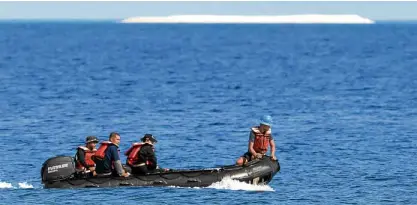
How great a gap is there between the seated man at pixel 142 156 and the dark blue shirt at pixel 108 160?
67 centimetres

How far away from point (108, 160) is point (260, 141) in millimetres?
4696

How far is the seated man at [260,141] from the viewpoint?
30.0 meters

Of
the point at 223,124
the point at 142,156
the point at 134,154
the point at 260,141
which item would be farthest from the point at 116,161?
the point at 223,124

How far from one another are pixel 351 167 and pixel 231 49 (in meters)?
111

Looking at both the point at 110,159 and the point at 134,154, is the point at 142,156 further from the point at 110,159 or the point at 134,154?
the point at 110,159

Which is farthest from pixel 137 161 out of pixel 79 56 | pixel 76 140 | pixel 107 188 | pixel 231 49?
pixel 231 49

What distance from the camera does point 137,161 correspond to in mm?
29484

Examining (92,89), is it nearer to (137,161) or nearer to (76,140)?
(76,140)

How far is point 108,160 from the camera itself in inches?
1145

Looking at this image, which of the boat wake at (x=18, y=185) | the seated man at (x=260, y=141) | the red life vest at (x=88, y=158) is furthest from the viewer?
the boat wake at (x=18, y=185)

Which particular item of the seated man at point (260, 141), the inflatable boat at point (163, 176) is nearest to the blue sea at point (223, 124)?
the inflatable boat at point (163, 176)

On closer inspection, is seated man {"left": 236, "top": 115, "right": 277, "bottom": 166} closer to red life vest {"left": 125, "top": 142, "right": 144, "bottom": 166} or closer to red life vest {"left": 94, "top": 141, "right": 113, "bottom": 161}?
red life vest {"left": 125, "top": 142, "right": 144, "bottom": 166}

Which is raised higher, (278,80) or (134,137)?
(278,80)

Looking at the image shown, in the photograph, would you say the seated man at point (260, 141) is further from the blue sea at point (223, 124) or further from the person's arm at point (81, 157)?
the person's arm at point (81, 157)
